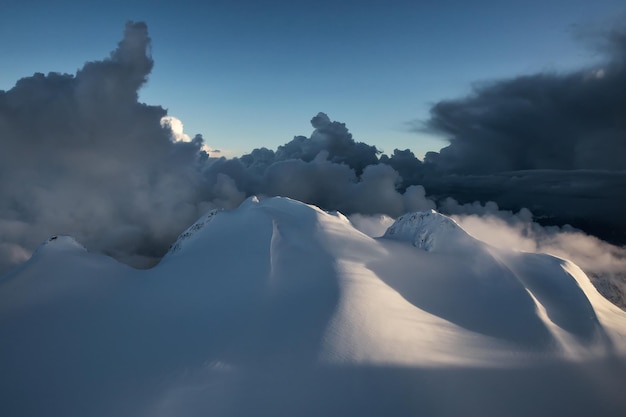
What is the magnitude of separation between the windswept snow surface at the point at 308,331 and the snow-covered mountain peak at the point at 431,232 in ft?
1.08

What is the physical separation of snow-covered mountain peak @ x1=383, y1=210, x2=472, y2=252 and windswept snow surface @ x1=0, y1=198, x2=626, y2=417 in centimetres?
33

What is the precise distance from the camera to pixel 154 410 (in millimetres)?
16844

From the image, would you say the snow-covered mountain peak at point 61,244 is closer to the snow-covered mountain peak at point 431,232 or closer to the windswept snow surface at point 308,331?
the windswept snow surface at point 308,331

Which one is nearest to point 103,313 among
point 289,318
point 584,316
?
point 289,318

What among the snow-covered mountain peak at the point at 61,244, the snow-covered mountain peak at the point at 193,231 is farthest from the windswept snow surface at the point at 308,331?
the snow-covered mountain peak at the point at 193,231

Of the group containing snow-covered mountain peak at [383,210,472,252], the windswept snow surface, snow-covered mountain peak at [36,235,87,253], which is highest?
snow-covered mountain peak at [383,210,472,252]

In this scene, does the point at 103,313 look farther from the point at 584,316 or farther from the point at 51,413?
the point at 584,316

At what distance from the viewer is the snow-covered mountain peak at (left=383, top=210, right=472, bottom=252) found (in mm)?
40531

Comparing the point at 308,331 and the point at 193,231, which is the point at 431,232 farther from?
the point at 193,231

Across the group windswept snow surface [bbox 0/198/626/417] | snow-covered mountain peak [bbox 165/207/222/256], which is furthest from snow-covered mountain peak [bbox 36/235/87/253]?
snow-covered mountain peak [bbox 165/207/222/256]

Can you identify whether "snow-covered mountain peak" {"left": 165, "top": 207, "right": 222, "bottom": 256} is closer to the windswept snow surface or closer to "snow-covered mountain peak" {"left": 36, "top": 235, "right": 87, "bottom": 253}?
the windswept snow surface

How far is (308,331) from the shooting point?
2311 cm

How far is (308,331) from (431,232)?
25113 millimetres

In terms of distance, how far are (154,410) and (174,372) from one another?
2900 mm
